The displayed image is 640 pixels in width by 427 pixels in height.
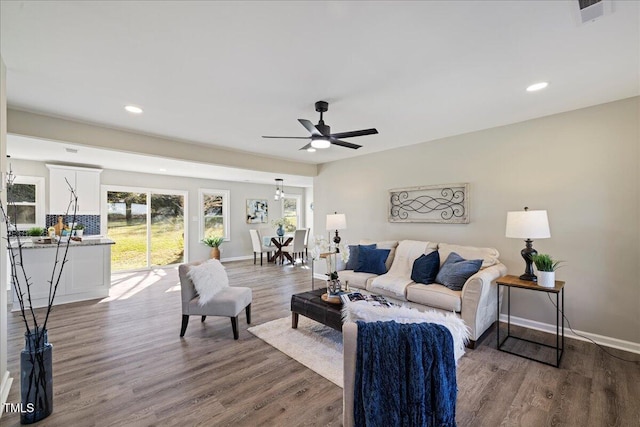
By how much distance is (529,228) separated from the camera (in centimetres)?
277

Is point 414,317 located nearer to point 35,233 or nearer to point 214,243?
point 35,233

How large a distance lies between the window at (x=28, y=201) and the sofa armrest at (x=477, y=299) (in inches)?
297

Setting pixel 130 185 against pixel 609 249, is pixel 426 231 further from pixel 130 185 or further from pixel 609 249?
pixel 130 185

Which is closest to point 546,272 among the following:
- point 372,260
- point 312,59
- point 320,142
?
point 372,260

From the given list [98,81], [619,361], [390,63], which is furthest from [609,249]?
[98,81]

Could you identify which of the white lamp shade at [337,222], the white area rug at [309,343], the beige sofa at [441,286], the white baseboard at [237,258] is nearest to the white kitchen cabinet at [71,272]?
the white area rug at [309,343]

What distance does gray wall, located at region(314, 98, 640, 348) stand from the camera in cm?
285

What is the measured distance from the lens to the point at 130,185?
21.7ft

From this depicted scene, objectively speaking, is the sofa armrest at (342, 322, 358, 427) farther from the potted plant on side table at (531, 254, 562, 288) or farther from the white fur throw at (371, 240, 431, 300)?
the potted plant on side table at (531, 254, 562, 288)

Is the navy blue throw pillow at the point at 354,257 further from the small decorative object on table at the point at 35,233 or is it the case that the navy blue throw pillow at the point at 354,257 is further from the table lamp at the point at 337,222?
the small decorative object on table at the point at 35,233

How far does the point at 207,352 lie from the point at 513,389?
275 cm

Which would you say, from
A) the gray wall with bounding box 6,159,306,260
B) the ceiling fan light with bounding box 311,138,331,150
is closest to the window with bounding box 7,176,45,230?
the gray wall with bounding box 6,159,306,260

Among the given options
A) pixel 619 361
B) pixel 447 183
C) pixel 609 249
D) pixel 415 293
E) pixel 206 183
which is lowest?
pixel 619 361

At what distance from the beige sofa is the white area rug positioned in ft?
2.93
